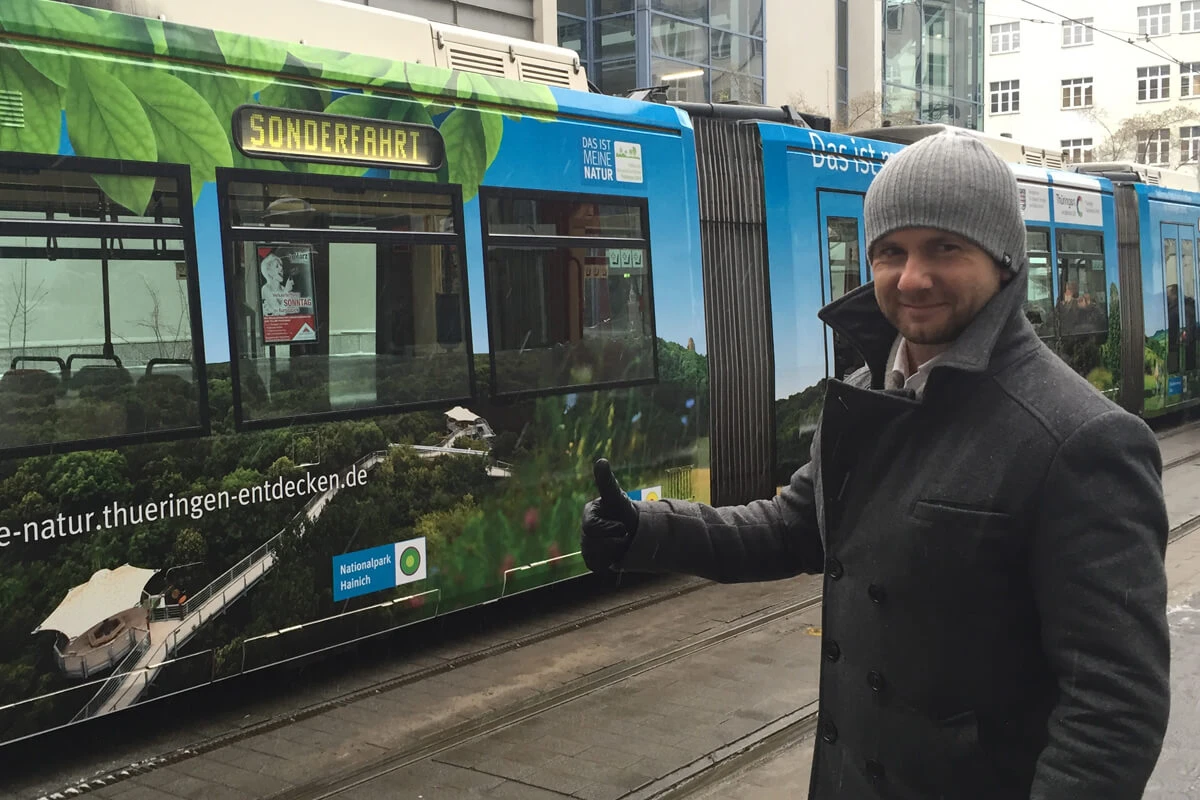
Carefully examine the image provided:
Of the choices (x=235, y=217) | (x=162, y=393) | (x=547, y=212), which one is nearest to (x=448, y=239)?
Answer: (x=547, y=212)

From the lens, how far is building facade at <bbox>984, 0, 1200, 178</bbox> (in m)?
65.4

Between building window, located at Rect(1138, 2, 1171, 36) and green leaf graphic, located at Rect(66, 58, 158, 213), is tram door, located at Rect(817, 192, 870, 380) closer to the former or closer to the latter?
green leaf graphic, located at Rect(66, 58, 158, 213)

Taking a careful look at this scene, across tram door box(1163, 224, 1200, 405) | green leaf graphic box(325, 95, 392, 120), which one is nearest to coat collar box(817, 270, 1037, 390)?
green leaf graphic box(325, 95, 392, 120)

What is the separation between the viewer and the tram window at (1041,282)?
44.2 feet

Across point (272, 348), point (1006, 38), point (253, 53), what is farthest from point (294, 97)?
point (1006, 38)

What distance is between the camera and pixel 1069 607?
172cm

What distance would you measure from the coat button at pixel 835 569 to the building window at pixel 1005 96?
7412 centimetres

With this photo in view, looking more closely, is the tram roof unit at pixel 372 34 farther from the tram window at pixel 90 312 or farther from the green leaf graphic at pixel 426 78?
the tram window at pixel 90 312

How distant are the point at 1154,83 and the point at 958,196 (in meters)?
72.4

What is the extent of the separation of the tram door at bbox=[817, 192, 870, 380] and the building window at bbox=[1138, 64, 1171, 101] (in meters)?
63.7

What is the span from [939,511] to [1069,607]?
228 millimetres

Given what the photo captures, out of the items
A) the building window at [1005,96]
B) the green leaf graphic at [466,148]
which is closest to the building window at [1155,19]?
the building window at [1005,96]

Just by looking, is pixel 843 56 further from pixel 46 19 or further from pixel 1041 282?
pixel 46 19

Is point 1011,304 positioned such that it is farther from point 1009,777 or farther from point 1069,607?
point 1009,777
